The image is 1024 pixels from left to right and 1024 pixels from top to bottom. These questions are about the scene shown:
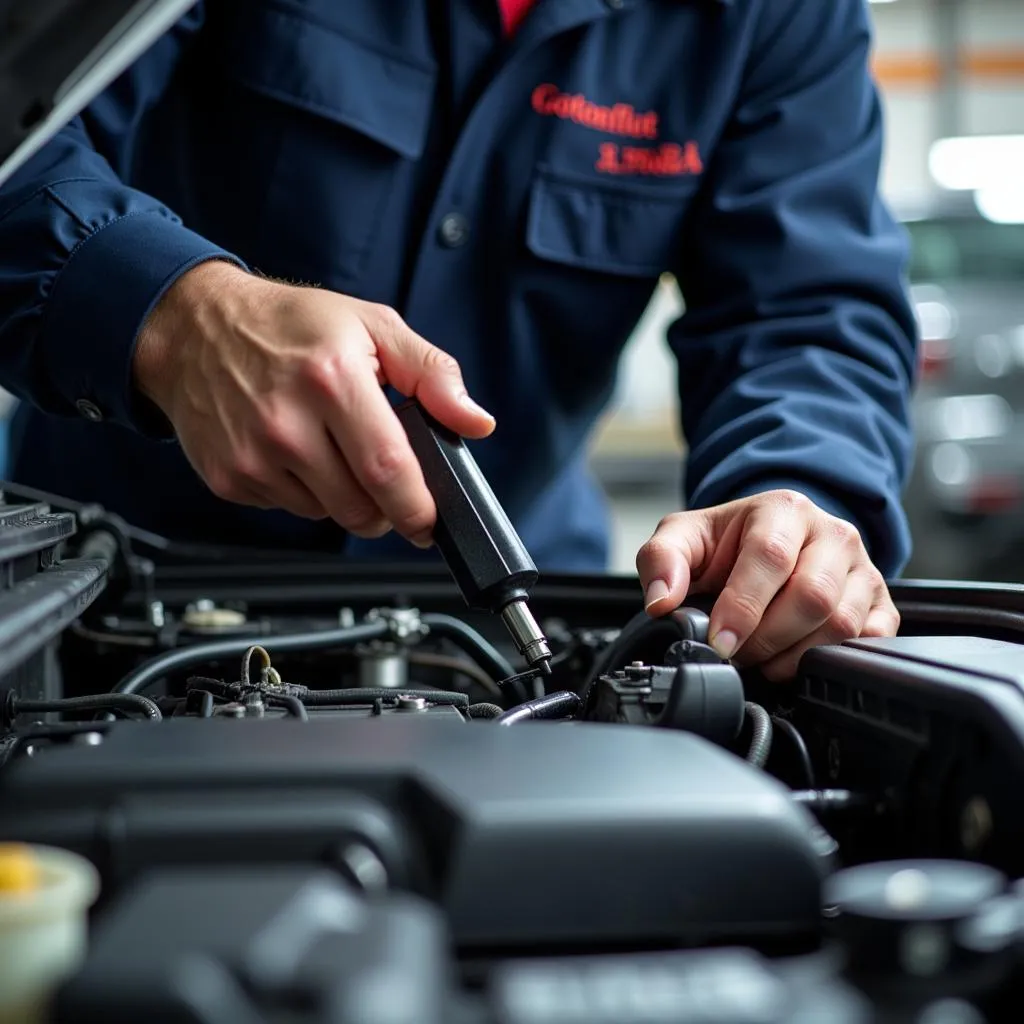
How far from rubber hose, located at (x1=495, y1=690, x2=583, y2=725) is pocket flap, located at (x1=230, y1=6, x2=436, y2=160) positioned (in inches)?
28.5

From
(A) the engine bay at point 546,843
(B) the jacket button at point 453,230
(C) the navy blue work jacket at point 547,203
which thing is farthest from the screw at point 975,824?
(B) the jacket button at point 453,230

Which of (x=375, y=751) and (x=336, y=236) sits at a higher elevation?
(x=336, y=236)

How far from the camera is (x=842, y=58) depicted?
4.50ft

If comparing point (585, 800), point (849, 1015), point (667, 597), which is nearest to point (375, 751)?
point (585, 800)

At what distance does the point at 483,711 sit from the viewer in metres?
0.71

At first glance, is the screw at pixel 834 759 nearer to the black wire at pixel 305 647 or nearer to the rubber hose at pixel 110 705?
the black wire at pixel 305 647

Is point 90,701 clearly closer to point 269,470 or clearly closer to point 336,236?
point 269,470

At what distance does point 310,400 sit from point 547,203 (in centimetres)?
63

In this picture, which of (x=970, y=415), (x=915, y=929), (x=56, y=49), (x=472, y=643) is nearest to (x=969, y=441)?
(x=970, y=415)

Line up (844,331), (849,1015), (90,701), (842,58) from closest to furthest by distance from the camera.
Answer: (849,1015)
(90,701)
(844,331)
(842,58)

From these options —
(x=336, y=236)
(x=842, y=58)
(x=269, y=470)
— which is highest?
(x=842, y=58)

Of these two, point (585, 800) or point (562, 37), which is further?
point (562, 37)

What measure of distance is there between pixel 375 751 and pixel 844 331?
904 millimetres

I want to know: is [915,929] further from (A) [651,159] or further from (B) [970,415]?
(B) [970,415]
